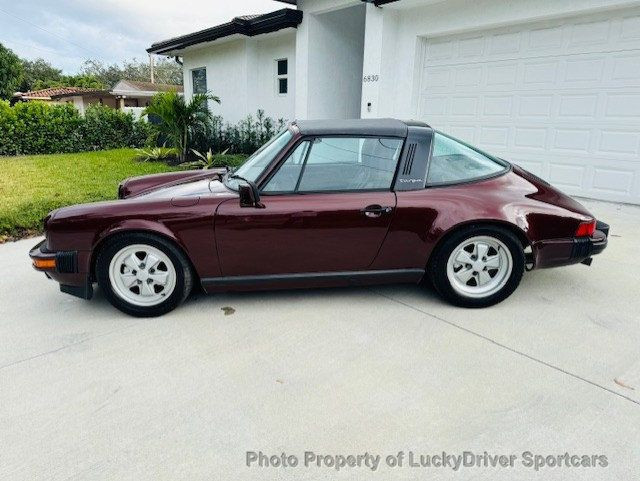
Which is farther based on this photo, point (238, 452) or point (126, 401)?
point (126, 401)

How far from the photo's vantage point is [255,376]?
2590mm

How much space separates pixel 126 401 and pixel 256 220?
1.38 meters

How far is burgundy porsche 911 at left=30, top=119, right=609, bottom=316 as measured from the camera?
10.4ft

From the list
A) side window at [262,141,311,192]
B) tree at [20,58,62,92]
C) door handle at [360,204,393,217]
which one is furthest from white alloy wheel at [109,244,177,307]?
tree at [20,58,62,92]

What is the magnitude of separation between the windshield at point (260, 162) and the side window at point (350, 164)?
282mm

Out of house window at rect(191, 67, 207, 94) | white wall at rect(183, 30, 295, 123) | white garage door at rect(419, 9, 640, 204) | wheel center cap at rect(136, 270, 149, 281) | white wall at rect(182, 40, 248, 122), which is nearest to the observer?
wheel center cap at rect(136, 270, 149, 281)

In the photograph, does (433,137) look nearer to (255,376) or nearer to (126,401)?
(255,376)

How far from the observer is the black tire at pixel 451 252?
327cm

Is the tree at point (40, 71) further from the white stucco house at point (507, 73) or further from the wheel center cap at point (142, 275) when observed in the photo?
the wheel center cap at point (142, 275)

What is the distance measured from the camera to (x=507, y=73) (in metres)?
7.46

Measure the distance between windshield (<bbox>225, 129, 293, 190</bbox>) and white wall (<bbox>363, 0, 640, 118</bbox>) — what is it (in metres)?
5.48

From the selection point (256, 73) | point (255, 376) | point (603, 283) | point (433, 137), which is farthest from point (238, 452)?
point (256, 73)

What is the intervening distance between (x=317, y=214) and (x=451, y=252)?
101 cm

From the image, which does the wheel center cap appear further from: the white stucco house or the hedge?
the hedge
